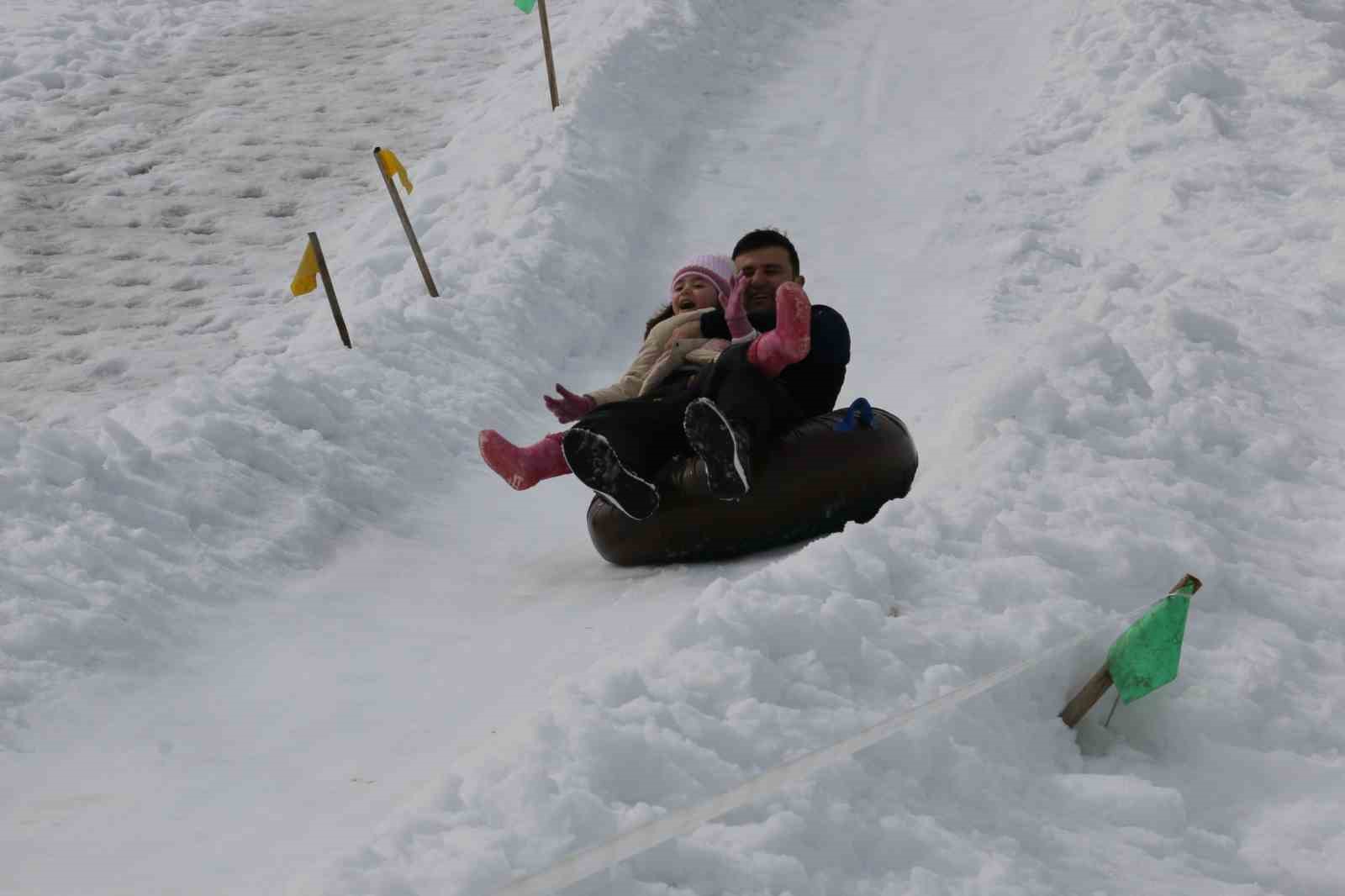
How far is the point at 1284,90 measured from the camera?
884cm

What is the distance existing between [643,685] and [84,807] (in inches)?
54.0

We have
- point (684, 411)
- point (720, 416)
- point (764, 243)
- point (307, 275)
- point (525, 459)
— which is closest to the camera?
point (720, 416)

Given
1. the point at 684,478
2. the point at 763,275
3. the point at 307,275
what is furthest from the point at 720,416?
the point at 307,275

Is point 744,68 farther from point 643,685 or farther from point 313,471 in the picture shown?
point 643,685

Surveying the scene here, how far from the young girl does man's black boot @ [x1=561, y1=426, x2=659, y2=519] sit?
0.46 feet

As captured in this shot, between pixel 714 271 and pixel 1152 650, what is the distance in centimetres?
261

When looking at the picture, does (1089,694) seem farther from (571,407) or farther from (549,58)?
(549,58)

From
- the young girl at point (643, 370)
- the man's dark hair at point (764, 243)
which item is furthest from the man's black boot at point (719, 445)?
the man's dark hair at point (764, 243)

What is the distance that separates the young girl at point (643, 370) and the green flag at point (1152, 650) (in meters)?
1.94

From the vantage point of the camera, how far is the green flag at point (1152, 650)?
262 centimetres

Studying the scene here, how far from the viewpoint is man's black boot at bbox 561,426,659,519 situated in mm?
3885

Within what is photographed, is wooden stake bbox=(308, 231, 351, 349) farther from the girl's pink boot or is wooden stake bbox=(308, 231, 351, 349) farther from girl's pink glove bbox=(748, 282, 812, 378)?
girl's pink glove bbox=(748, 282, 812, 378)

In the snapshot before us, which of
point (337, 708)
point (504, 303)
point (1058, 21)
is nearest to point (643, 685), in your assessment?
point (337, 708)

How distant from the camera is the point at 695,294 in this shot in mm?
4809
